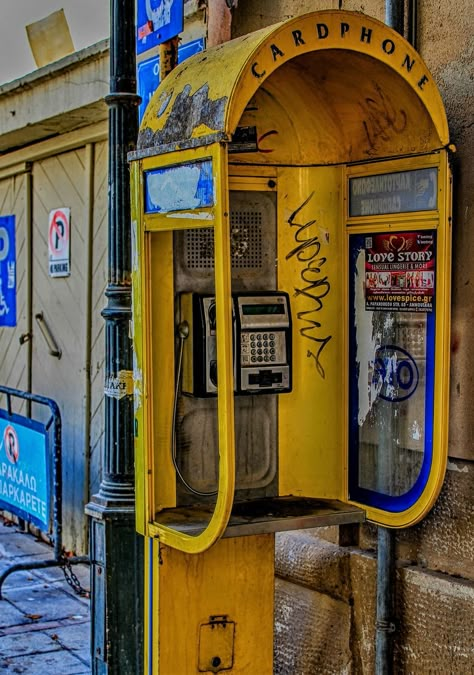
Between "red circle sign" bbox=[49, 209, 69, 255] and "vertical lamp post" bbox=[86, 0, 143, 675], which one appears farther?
"red circle sign" bbox=[49, 209, 69, 255]

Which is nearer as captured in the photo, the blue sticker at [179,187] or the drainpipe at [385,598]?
the blue sticker at [179,187]

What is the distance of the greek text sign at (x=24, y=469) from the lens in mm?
5930

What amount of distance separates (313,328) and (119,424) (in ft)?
2.75

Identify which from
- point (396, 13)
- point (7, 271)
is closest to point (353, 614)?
point (396, 13)

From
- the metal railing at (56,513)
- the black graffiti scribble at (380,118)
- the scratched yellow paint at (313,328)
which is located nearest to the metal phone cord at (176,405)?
the scratched yellow paint at (313,328)

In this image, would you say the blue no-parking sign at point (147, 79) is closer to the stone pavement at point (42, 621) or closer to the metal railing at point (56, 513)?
the metal railing at point (56, 513)

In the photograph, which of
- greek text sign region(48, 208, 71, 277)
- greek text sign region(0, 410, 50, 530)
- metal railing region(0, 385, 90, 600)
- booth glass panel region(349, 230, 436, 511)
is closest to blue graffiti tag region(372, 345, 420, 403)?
booth glass panel region(349, 230, 436, 511)

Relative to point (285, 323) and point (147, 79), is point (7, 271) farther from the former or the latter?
point (285, 323)

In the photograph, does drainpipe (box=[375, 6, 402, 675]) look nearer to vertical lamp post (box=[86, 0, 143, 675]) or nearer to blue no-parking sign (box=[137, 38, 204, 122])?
vertical lamp post (box=[86, 0, 143, 675])

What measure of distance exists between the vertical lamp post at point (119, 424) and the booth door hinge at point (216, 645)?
0.47 metres

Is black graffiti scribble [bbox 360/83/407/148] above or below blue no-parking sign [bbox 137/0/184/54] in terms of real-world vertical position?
below

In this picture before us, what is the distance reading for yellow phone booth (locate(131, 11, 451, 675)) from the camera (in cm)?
344

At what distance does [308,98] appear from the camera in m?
3.85

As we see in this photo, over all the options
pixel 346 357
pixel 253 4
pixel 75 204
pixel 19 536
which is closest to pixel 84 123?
pixel 75 204
